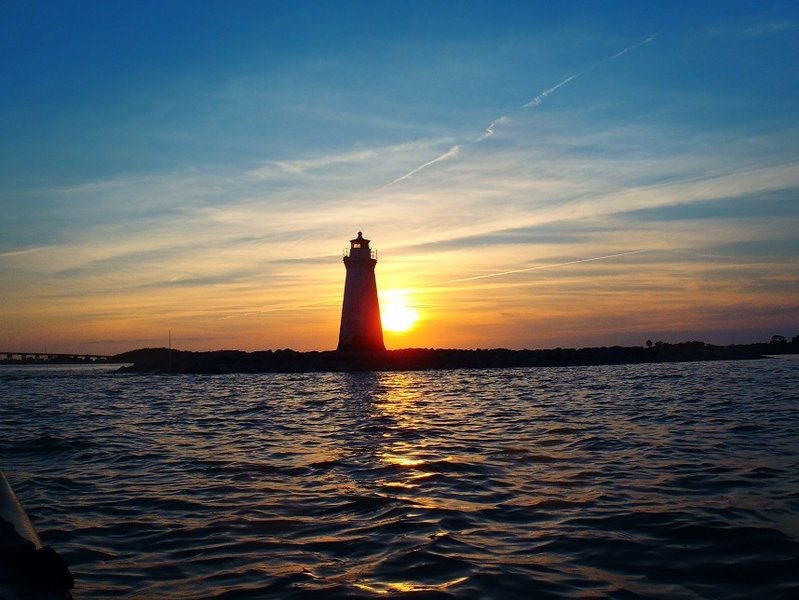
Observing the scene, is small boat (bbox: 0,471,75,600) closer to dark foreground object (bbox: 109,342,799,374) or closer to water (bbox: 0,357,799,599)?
water (bbox: 0,357,799,599)

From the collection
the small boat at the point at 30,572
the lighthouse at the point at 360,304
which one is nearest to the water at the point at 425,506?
the small boat at the point at 30,572

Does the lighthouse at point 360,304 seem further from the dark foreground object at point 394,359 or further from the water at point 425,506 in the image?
the water at point 425,506

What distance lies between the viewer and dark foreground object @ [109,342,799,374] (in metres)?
47.7

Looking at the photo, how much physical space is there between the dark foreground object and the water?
32.6 meters

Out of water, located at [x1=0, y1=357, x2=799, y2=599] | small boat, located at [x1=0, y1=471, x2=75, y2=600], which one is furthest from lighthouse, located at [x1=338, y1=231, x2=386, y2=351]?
small boat, located at [x1=0, y1=471, x2=75, y2=600]

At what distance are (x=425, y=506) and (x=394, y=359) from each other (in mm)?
41601

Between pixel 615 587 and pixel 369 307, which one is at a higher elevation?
pixel 369 307

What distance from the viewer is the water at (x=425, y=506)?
477 centimetres

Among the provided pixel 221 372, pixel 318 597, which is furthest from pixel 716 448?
pixel 221 372

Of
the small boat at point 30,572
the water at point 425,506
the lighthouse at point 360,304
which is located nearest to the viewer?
the small boat at point 30,572

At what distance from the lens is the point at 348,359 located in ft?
153

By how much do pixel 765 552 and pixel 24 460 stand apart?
33.1 feet

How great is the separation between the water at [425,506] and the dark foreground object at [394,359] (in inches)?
1284

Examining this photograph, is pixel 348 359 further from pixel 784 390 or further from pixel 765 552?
pixel 765 552
